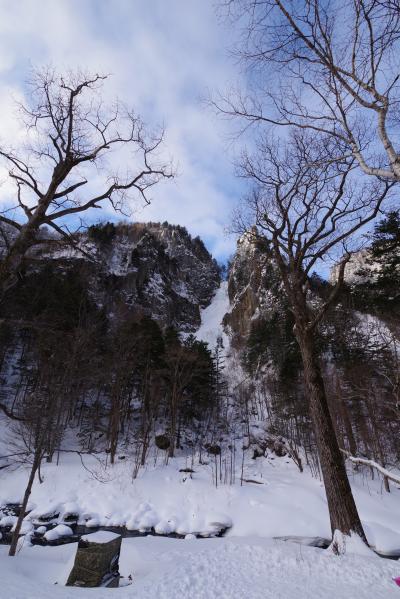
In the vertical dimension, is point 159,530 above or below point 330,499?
below

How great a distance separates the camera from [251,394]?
126 ft

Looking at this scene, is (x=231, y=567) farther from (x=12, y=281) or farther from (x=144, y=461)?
(x=144, y=461)

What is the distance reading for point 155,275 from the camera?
67.2 metres

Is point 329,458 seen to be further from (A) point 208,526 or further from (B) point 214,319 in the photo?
(B) point 214,319

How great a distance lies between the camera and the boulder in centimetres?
540

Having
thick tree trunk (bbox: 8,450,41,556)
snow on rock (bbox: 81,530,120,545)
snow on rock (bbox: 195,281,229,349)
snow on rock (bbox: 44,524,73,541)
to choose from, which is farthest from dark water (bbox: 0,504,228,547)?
snow on rock (bbox: 195,281,229,349)

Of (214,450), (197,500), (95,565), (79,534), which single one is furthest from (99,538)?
(214,450)

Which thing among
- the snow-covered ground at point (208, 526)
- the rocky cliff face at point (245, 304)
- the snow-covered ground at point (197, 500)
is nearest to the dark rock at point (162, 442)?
the snow-covered ground at point (208, 526)

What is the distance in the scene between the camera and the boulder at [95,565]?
17.7 feet

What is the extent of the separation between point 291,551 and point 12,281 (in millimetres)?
5955

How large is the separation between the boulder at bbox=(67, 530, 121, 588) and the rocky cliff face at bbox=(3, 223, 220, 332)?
44.9 m

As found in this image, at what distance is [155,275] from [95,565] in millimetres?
63098

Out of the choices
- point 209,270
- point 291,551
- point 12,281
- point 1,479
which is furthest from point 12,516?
point 209,270

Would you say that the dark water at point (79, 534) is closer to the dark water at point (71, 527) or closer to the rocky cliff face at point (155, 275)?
the dark water at point (71, 527)
